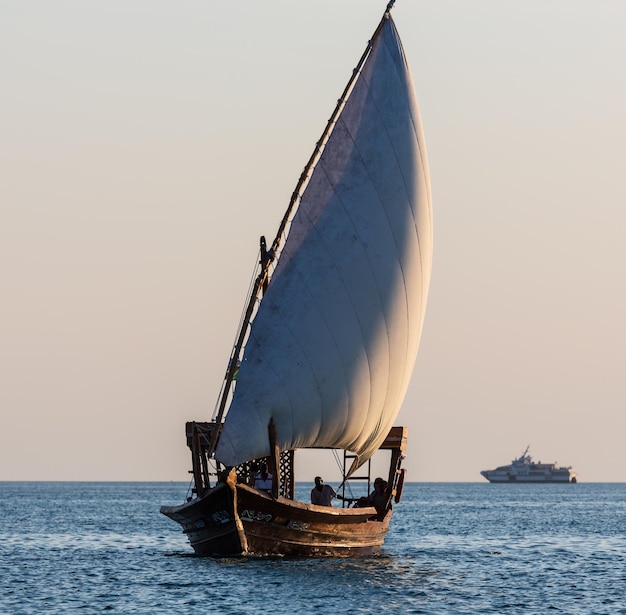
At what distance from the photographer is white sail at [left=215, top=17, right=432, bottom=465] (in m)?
46.6

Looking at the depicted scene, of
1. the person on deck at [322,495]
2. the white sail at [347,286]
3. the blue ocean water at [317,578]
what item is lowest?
the blue ocean water at [317,578]

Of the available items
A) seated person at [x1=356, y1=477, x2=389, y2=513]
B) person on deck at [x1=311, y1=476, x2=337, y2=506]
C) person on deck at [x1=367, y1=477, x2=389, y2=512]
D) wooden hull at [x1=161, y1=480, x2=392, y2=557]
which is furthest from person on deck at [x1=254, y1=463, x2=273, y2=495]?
person on deck at [x1=367, y1=477, x2=389, y2=512]

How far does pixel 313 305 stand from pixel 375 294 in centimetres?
228

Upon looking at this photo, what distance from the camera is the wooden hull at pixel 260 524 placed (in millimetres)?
46000

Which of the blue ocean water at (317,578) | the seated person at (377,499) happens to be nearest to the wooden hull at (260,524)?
the blue ocean water at (317,578)

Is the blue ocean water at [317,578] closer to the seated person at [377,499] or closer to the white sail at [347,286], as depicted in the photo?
the seated person at [377,499]

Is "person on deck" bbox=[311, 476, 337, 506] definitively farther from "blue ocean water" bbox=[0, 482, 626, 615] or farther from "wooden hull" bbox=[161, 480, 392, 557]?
"blue ocean water" bbox=[0, 482, 626, 615]

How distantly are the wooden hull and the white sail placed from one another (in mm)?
1194

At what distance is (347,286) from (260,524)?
7137 mm

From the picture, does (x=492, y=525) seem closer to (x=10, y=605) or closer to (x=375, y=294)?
(x=375, y=294)

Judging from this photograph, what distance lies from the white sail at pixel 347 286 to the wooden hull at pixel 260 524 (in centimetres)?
119

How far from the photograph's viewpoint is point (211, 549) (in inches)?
1922

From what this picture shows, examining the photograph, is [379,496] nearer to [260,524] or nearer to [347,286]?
[260,524]

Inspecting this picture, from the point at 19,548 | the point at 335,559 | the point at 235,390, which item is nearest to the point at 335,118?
the point at 235,390
